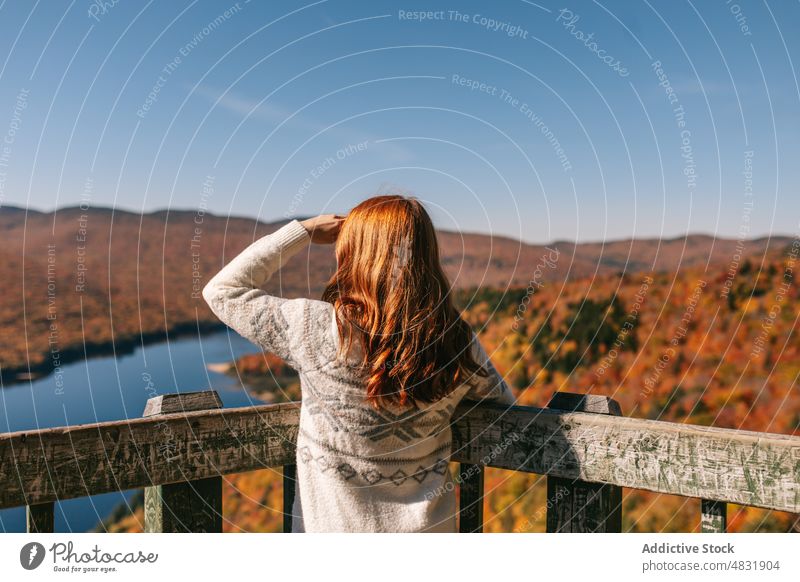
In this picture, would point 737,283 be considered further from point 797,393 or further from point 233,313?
point 233,313

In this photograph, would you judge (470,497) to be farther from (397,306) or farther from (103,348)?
(103,348)

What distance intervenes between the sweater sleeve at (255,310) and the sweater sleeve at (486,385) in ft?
1.86

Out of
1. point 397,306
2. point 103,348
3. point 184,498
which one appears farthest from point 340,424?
point 103,348

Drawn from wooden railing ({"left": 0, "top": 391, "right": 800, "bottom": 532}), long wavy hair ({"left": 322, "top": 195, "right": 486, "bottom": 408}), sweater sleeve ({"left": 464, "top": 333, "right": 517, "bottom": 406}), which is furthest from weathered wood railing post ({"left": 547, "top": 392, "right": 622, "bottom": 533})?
long wavy hair ({"left": 322, "top": 195, "right": 486, "bottom": 408})

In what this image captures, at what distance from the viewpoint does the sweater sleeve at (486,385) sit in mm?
2137

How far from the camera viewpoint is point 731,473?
5.79 feet

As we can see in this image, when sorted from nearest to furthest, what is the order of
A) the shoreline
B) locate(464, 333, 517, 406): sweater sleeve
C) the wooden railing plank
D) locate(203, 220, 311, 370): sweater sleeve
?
the wooden railing plank < locate(203, 220, 311, 370): sweater sleeve < locate(464, 333, 517, 406): sweater sleeve < the shoreline

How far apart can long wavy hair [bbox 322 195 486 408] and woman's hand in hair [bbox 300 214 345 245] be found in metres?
0.14

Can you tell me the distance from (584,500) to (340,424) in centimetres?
79

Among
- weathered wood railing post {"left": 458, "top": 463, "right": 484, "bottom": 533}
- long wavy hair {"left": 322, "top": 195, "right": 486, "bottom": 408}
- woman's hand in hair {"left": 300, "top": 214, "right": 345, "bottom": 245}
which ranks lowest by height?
weathered wood railing post {"left": 458, "top": 463, "right": 484, "bottom": 533}

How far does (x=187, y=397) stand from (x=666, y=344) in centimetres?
434

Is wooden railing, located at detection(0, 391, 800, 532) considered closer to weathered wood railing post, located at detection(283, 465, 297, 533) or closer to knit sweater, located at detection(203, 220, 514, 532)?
weathered wood railing post, located at detection(283, 465, 297, 533)

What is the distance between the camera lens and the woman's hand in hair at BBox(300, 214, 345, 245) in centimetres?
226
